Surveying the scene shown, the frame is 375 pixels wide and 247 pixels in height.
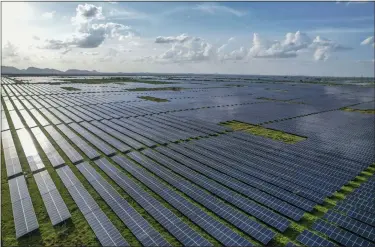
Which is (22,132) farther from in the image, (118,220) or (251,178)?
(251,178)

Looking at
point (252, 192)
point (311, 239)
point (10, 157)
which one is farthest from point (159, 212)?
point (10, 157)

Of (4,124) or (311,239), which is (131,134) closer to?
(4,124)

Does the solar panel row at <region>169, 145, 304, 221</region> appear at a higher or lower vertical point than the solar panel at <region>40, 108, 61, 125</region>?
lower

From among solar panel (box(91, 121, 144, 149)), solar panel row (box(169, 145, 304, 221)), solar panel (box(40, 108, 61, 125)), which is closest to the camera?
solar panel row (box(169, 145, 304, 221))

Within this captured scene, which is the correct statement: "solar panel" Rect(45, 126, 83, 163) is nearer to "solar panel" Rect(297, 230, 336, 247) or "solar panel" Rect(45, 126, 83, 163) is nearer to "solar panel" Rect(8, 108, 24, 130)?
"solar panel" Rect(8, 108, 24, 130)

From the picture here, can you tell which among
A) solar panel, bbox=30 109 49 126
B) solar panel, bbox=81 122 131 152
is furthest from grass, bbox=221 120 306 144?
solar panel, bbox=30 109 49 126

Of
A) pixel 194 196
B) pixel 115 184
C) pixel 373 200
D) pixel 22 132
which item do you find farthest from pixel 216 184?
pixel 22 132

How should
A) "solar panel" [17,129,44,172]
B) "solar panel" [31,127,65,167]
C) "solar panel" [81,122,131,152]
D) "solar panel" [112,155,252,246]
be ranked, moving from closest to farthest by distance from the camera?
"solar panel" [112,155,252,246] → "solar panel" [17,129,44,172] → "solar panel" [31,127,65,167] → "solar panel" [81,122,131,152]
